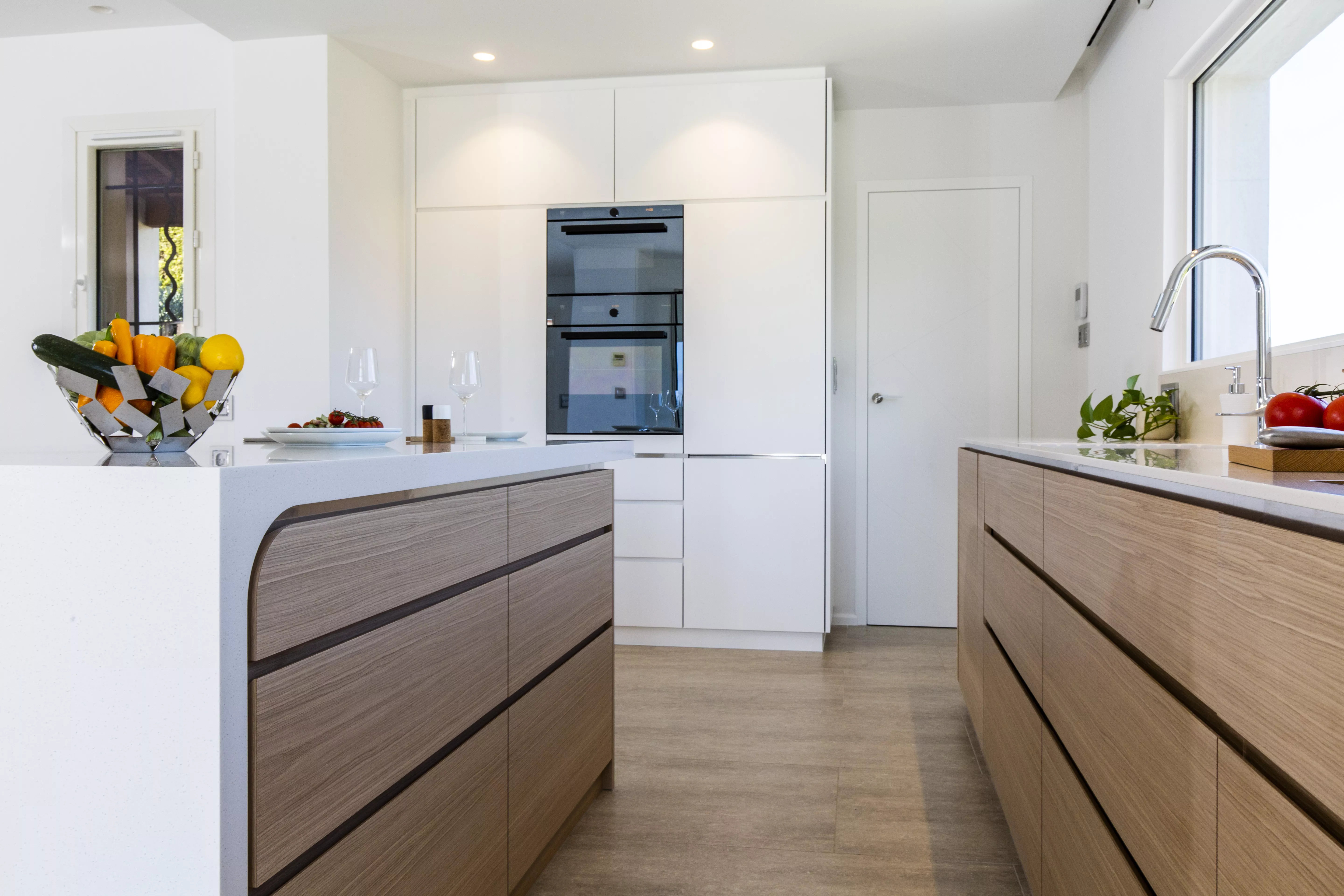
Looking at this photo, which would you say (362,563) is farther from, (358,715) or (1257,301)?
(1257,301)

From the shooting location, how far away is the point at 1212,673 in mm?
835

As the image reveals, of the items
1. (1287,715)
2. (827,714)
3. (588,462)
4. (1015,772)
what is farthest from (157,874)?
(827,714)

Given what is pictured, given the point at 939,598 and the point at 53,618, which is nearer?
the point at 53,618

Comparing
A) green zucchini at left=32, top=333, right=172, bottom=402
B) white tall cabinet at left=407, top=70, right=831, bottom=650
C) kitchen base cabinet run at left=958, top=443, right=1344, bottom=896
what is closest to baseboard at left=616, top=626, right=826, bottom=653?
white tall cabinet at left=407, top=70, right=831, bottom=650

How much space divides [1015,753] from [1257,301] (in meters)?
1.07

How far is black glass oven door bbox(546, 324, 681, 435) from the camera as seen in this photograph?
157 inches

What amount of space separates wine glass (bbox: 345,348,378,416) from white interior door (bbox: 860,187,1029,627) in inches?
118

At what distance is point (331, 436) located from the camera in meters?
1.53

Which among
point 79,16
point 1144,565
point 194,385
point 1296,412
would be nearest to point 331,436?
point 194,385

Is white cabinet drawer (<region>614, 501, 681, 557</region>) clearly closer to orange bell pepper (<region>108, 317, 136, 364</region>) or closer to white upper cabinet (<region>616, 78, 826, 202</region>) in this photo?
white upper cabinet (<region>616, 78, 826, 202</region>)

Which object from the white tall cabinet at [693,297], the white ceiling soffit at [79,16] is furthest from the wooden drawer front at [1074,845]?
the white ceiling soffit at [79,16]

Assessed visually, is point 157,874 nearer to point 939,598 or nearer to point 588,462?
point 588,462

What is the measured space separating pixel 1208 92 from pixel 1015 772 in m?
2.37

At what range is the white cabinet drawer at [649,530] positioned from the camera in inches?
158
